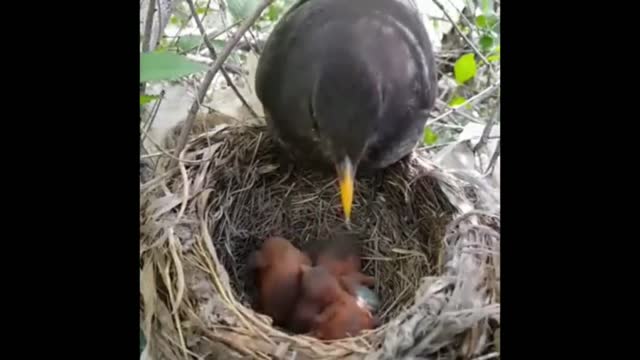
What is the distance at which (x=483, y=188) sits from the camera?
3.39 ft

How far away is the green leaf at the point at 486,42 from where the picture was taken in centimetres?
101

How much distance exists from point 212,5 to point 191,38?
1.8 inches

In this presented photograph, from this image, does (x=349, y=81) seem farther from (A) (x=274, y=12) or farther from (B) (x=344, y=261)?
(B) (x=344, y=261)

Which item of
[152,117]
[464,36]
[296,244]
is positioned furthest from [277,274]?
[464,36]

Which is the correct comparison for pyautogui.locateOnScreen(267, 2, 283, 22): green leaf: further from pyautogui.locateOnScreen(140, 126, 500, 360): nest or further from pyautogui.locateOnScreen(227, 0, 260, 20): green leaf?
pyautogui.locateOnScreen(140, 126, 500, 360): nest

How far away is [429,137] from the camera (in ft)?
3.42

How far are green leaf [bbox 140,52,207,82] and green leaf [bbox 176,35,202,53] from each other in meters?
0.10

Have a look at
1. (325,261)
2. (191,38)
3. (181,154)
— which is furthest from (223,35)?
(325,261)

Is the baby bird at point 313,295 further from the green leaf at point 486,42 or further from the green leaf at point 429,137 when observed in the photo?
the green leaf at point 486,42

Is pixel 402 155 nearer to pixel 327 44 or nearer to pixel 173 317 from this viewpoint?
pixel 327 44

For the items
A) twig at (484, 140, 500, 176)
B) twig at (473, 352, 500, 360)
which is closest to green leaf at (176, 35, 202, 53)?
twig at (484, 140, 500, 176)

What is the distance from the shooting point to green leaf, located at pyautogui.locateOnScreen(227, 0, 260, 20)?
1.01m

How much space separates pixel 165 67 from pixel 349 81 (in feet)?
0.64

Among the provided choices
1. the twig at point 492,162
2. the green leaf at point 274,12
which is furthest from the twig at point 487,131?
the green leaf at point 274,12
